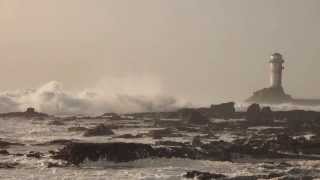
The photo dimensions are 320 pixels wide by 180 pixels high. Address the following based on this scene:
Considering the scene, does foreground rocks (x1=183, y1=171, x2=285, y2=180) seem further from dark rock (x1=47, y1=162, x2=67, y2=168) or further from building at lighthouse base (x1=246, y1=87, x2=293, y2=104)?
building at lighthouse base (x1=246, y1=87, x2=293, y2=104)

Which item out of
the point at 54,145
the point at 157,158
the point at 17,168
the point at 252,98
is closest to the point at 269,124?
the point at 54,145

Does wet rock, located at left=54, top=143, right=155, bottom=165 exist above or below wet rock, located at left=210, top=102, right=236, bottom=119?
below

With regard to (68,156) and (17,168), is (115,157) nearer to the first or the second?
(68,156)

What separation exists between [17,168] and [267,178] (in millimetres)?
8481

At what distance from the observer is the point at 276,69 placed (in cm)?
10250

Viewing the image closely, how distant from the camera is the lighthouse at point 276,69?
10106 centimetres

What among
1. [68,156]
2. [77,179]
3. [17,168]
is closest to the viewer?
[77,179]

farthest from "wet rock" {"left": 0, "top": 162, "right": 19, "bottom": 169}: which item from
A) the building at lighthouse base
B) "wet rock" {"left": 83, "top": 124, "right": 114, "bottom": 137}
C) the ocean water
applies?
the building at lighthouse base

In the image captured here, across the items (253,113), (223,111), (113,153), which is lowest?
(113,153)

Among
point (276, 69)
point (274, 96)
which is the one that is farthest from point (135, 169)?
point (274, 96)

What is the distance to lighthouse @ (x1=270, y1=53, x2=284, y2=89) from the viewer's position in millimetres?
101056

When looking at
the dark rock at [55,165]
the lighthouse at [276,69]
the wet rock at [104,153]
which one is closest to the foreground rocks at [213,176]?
the dark rock at [55,165]

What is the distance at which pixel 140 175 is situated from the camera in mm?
22391

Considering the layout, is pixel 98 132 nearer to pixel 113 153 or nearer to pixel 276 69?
pixel 113 153
